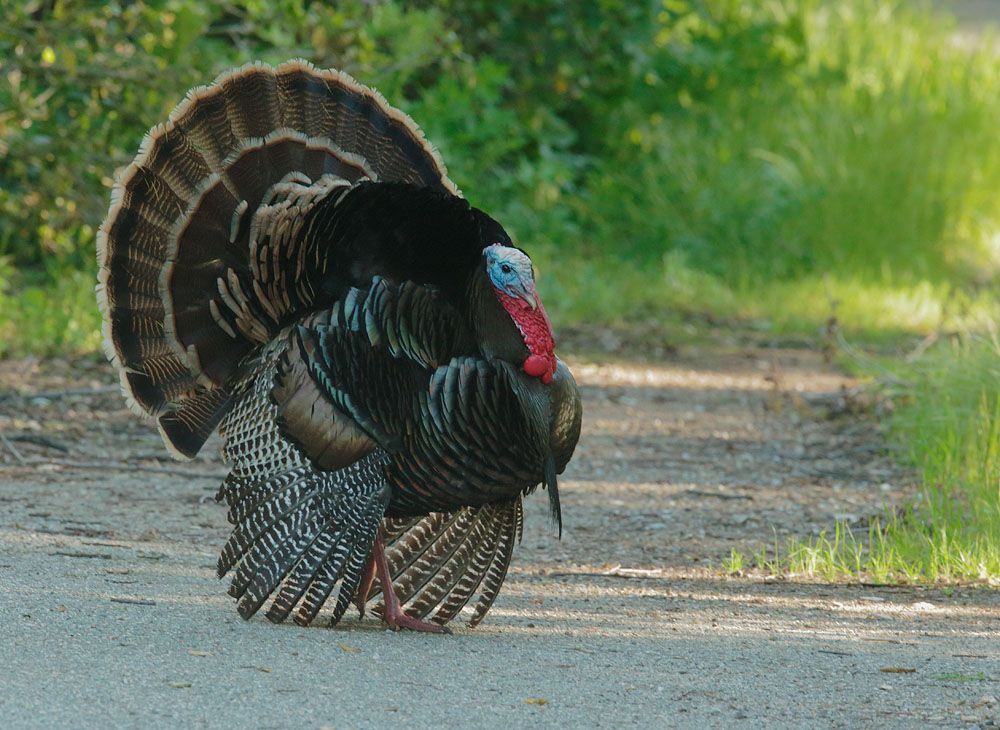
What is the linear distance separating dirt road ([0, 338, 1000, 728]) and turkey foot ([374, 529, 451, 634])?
0.24 feet

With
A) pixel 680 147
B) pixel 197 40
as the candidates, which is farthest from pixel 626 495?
pixel 680 147

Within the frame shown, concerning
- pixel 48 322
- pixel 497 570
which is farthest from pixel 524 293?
pixel 48 322

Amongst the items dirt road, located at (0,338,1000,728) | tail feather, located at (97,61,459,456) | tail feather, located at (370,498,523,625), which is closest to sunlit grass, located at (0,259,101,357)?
Result: dirt road, located at (0,338,1000,728)

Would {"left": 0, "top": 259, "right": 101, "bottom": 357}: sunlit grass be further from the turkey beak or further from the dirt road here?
the turkey beak

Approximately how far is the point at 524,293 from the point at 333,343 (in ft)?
2.02

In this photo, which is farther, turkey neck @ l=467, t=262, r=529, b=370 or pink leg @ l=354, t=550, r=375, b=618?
pink leg @ l=354, t=550, r=375, b=618

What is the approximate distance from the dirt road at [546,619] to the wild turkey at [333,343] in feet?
0.88

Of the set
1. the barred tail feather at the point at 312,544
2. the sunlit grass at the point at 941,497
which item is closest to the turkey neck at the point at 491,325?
the barred tail feather at the point at 312,544

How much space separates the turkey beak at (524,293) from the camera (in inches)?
155

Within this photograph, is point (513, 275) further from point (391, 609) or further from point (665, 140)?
point (665, 140)

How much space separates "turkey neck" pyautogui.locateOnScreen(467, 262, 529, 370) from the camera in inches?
155

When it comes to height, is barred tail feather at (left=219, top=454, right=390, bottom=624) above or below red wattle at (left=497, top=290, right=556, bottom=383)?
below

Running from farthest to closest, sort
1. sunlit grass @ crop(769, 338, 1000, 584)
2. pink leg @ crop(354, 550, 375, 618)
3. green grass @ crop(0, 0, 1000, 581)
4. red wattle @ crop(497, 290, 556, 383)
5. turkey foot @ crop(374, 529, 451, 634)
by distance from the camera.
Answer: green grass @ crop(0, 0, 1000, 581) < sunlit grass @ crop(769, 338, 1000, 584) < pink leg @ crop(354, 550, 375, 618) < turkey foot @ crop(374, 529, 451, 634) < red wattle @ crop(497, 290, 556, 383)

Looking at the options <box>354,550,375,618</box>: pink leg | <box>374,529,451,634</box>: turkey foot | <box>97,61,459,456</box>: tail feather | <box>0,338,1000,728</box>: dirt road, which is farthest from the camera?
<box>97,61,459,456</box>: tail feather
